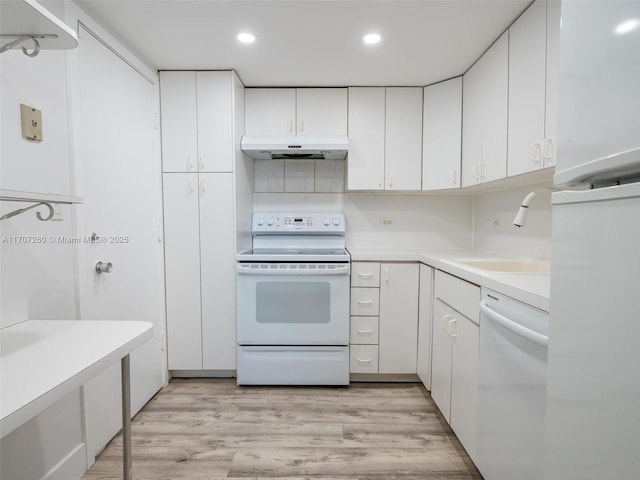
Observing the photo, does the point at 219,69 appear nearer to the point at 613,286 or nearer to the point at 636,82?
the point at 636,82

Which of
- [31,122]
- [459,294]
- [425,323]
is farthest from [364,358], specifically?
[31,122]

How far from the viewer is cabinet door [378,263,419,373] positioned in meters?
2.21

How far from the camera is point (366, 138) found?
7.95 feet

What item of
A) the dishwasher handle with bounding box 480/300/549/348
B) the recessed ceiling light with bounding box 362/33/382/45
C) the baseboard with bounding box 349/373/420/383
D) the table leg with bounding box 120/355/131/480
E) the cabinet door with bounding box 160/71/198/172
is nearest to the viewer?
the dishwasher handle with bounding box 480/300/549/348

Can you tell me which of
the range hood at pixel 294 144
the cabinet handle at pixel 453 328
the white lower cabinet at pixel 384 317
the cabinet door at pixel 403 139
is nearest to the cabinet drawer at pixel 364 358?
the white lower cabinet at pixel 384 317

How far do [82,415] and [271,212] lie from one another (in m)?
1.77

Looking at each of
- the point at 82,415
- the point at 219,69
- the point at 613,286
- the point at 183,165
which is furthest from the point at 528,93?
the point at 82,415

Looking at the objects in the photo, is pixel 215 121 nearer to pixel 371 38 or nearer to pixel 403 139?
pixel 371 38

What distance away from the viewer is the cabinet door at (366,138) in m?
2.40

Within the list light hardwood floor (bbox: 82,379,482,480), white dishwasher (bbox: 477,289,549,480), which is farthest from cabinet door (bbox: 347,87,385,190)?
light hardwood floor (bbox: 82,379,482,480)

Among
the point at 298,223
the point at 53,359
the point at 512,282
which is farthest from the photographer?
the point at 298,223

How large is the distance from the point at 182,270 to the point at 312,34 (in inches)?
68.1

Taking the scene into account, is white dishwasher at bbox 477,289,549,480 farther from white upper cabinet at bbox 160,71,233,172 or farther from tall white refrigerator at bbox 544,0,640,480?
white upper cabinet at bbox 160,71,233,172

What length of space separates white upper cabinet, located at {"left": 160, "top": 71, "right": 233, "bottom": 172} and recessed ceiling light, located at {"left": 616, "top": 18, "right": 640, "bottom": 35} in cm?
202
